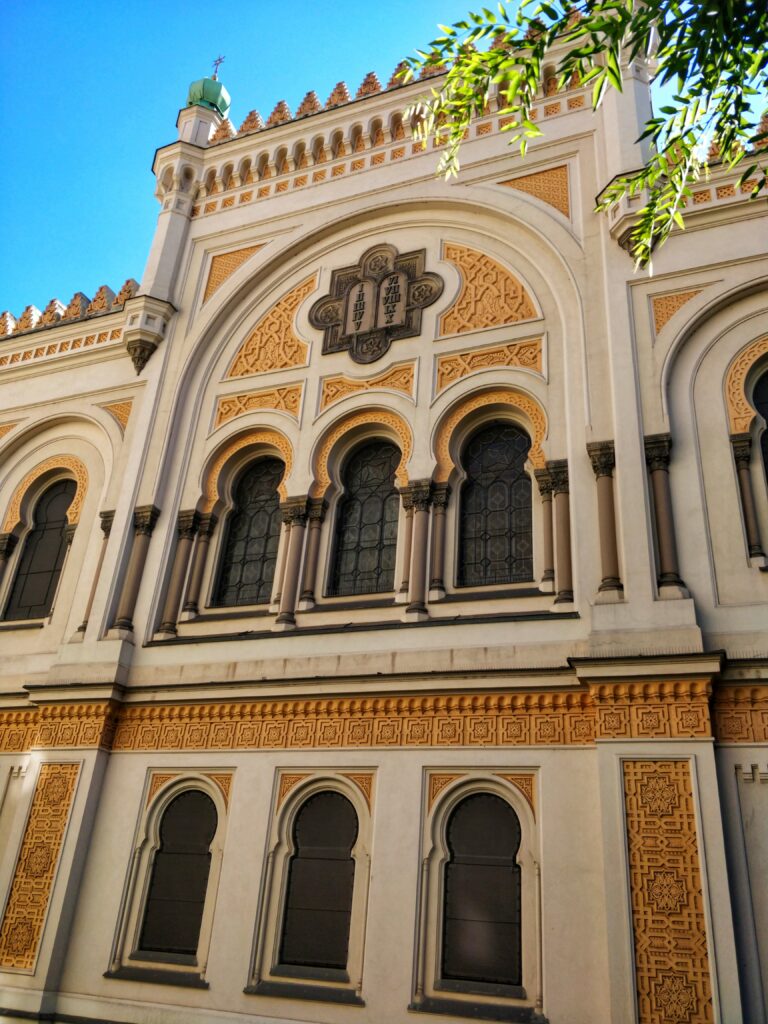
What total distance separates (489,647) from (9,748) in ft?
18.0

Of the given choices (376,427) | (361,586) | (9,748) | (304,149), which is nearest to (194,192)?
(304,149)

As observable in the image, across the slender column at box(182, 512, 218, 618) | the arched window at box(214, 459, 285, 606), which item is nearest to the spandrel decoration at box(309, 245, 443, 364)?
the arched window at box(214, 459, 285, 606)

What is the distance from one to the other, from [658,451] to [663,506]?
22.0 inches

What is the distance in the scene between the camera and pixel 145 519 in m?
9.73

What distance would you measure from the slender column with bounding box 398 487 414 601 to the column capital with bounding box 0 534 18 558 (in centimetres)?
540

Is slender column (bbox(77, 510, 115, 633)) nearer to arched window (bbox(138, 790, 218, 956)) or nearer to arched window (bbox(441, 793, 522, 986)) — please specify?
arched window (bbox(138, 790, 218, 956))

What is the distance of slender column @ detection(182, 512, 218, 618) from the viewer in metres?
9.21

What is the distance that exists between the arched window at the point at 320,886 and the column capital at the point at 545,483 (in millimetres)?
3415

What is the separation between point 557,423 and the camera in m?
8.35

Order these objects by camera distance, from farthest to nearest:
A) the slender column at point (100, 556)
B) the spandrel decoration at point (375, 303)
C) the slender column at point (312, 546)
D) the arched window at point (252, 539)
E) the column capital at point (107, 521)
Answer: the column capital at point (107, 521) → the spandrel decoration at point (375, 303) → the slender column at point (100, 556) → the arched window at point (252, 539) → the slender column at point (312, 546)

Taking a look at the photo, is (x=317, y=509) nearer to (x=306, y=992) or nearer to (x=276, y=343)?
(x=276, y=343)

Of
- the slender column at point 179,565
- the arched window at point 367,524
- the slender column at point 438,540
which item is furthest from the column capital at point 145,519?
the slender column at point 438,540

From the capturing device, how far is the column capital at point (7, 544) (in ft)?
35.2

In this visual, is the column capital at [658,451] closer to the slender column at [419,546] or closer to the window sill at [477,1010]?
the slender column at [419,546]
